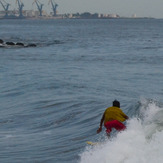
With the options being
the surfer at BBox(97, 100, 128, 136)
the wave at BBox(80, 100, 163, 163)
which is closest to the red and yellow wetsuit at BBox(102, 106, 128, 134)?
the surfer at BBox(97, 100, 128, 136)

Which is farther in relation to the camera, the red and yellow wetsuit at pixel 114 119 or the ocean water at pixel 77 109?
the red and yellow wetsuit at pixel 114 119

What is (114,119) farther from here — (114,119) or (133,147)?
(133,147)

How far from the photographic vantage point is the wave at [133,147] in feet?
37.0

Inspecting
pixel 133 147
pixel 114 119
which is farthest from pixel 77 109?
pixel 133 147

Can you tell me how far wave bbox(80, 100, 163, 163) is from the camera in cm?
1127

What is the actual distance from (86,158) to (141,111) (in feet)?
20.6

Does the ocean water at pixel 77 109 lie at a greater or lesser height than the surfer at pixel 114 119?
lesser

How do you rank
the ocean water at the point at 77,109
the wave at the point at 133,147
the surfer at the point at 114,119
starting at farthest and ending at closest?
the surfer at the point at 114,119 → the ocean water at the point at 77,109 → the wave at the point at 133,147

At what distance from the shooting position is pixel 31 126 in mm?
18859

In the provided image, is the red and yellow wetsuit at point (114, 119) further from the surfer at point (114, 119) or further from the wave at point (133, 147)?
the wave at point (133, 147)

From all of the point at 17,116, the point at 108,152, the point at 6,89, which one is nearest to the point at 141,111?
the point at 17,116

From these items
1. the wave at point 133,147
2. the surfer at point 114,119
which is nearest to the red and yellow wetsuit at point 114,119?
the surfer at point 114,119


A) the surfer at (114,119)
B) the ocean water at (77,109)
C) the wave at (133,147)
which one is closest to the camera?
the wave at (133,147)

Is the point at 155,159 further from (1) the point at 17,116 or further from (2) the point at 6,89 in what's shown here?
(2) the point at 6,89
